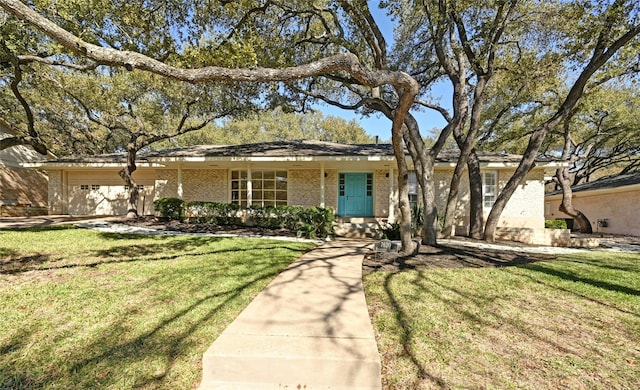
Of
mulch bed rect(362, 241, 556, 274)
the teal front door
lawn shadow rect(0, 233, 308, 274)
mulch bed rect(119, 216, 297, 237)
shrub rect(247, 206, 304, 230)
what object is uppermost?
the teal front door

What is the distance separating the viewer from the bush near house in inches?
381

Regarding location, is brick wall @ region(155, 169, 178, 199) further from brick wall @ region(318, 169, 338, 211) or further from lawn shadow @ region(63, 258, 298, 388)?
lawn shadow @ region(63, 258, 298, 388)

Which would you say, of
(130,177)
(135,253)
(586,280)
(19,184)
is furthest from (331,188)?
(19,184)

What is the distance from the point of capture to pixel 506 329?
3229 millimetres

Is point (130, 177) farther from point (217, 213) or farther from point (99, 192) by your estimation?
point (217, 213)

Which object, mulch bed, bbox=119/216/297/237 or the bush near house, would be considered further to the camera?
mulch bed, bbox=119/216/297/237

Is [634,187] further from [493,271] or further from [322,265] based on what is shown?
[322,265]

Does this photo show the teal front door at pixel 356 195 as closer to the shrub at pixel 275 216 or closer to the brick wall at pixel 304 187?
the brick wall at pixel 304 187

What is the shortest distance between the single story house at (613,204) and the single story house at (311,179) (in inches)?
204

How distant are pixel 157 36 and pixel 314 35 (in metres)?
5.21

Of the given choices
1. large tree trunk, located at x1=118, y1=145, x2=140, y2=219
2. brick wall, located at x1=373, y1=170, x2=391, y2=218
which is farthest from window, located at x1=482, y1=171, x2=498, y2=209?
large tree trunk, located at x1=118, y1=145, x2=140, y2=219

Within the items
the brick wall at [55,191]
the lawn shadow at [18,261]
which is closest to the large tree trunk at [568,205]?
the lawn shadow at [18,261]

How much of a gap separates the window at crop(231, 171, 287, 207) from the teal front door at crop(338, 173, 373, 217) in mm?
2661

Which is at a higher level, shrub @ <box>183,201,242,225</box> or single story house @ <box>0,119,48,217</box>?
single story house @ <box>0,119,48,217</box>
